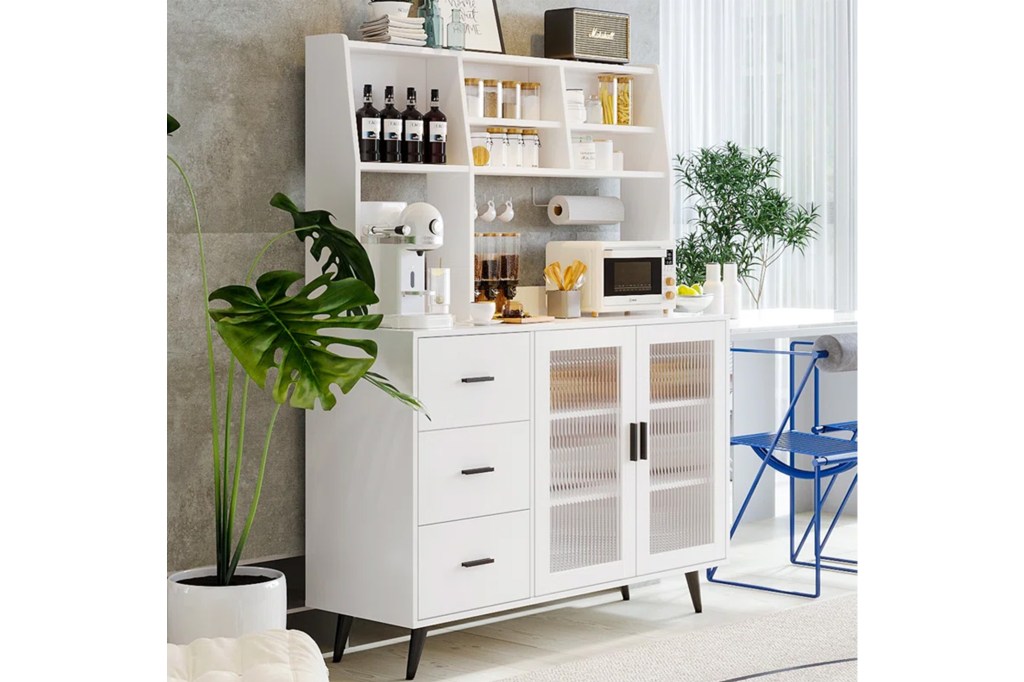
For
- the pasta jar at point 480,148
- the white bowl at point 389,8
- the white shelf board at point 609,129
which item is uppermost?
the white bowl at point 389,8

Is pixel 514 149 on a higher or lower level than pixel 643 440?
higher

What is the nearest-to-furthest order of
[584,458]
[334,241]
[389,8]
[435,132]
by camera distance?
[334,241] < [389,8] < [435,132] < [584,458]

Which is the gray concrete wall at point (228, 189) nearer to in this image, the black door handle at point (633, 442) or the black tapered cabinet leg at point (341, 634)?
the black tapered cabinet leg at point (341, 634)

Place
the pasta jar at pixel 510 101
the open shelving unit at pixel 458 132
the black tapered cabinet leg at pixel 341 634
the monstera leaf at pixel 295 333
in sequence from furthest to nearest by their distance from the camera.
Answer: the pasta jar at pixel 510 101
the black tapered cabinet leg at pixel 341 634
the open shelving unit at pixel 458 132
the monstera leaf at pixel 295 333

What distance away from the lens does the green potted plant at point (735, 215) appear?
556cm

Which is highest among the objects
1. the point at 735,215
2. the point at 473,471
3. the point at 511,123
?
the point at 511,123

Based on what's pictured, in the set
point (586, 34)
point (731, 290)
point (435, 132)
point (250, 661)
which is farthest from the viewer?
point (731, 290)

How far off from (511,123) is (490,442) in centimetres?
104

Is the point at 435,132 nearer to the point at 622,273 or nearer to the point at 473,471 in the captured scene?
the point at 622,273

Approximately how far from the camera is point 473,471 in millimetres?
3578

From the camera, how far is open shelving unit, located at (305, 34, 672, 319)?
3.62 meters

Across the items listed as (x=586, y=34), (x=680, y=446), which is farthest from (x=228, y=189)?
(x=680, y=446)

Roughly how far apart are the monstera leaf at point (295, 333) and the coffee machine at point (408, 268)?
1.06 ft

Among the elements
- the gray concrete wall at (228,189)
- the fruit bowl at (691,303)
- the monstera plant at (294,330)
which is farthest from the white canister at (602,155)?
the monstera plant at (294,330)
